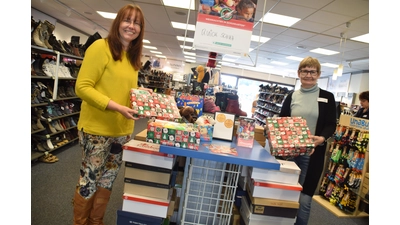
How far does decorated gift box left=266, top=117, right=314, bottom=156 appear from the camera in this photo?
1.75 metres

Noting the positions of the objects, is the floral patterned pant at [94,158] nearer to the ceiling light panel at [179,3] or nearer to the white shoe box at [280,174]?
the white shoe box at [280,174]

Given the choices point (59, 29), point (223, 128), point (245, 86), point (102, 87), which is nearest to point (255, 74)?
point (245, 86)

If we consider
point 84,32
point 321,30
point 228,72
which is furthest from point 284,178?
point 228,72

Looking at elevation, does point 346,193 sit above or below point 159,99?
below

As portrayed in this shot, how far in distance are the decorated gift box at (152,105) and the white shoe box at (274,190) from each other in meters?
0.76

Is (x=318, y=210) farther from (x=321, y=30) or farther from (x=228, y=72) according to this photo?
(x=228, y=72)

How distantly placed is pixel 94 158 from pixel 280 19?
5.48 m

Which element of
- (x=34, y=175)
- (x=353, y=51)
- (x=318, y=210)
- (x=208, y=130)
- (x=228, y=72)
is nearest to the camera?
(x=208, y=130)

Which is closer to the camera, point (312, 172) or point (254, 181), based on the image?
point (254, 181)

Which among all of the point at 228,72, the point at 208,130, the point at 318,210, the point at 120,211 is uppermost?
the point at 228,72

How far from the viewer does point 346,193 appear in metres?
3.78

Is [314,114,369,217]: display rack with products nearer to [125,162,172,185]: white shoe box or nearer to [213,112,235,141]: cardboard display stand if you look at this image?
[213,112,235,141]: cardboard display stand

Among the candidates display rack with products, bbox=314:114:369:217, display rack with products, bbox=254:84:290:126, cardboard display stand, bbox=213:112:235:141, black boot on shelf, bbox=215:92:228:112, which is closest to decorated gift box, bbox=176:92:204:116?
black boot on shelf, bbox=215:92:228:112

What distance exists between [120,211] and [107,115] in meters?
0.69
